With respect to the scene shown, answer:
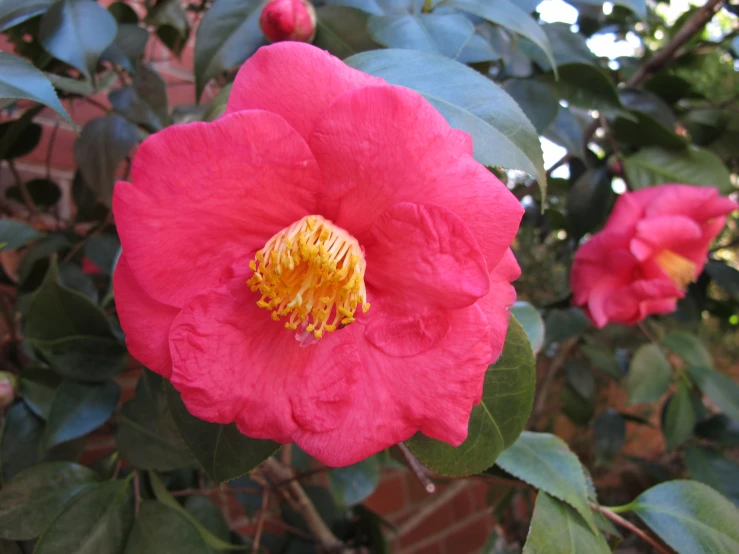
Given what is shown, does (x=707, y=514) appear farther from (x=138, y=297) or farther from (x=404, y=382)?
(x=138, y=297)

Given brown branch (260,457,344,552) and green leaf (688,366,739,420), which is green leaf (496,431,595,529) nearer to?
brown branch (260,457,344,552)

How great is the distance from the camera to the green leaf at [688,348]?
3.23 feet

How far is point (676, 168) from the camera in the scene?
2.84 feet

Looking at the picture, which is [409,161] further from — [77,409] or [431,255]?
[77,409]

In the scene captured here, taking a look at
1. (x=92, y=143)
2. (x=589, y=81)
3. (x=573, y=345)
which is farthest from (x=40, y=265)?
(x=573, y=345)

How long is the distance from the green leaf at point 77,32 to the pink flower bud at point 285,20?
166 millimetres

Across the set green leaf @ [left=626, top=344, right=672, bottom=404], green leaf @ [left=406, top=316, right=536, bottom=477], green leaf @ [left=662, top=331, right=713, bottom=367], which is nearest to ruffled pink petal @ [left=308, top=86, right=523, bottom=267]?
green leaf @ [left=406, top=316, right=536, bottom=477]

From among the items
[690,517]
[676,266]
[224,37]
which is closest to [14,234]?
[224,37]

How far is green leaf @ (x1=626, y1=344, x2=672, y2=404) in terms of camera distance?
0.94 metres

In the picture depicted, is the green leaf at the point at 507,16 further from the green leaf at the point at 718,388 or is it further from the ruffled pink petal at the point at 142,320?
the green leaf at the point at 718,388

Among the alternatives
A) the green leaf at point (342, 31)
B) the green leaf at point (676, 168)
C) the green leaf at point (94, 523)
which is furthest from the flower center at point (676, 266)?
the green leaf at point (94, 523)

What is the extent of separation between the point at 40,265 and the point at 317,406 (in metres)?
0.59

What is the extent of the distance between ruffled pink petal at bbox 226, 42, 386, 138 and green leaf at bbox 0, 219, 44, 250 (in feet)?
1.58

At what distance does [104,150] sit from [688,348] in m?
1.04
